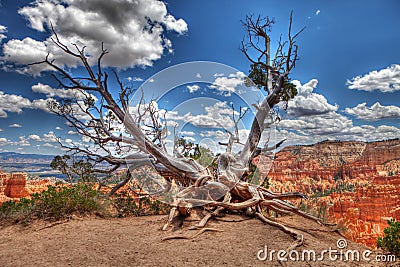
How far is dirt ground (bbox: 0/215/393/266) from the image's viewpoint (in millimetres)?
4180

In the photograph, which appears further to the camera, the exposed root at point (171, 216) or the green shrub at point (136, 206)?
the green shrub at point (136, 206)

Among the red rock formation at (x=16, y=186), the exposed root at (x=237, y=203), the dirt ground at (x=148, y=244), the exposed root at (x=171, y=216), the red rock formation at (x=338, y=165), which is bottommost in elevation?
the red rock formation at (x=16, y=186)

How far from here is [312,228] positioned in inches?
237

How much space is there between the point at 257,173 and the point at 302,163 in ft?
195

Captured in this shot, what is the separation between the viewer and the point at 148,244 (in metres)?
4.86

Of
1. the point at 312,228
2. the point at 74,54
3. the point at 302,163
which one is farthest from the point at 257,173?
the point at 302,163

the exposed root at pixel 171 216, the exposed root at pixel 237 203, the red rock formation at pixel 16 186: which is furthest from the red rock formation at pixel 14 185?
the exposed root at pixel 171 216

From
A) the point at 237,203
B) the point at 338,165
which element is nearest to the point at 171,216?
the point at 237,203

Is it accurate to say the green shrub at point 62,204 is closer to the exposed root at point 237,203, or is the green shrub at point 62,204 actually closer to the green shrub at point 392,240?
the exposed root at point 237,203

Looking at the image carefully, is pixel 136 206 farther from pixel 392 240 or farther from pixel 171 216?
pixel 392 240

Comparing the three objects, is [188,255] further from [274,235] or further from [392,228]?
[392,228]

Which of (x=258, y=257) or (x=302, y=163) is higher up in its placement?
(x=302, y=163)

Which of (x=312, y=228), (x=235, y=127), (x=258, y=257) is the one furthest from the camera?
(x=235, y=127)

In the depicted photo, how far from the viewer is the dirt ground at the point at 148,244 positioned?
4180 millimetres
